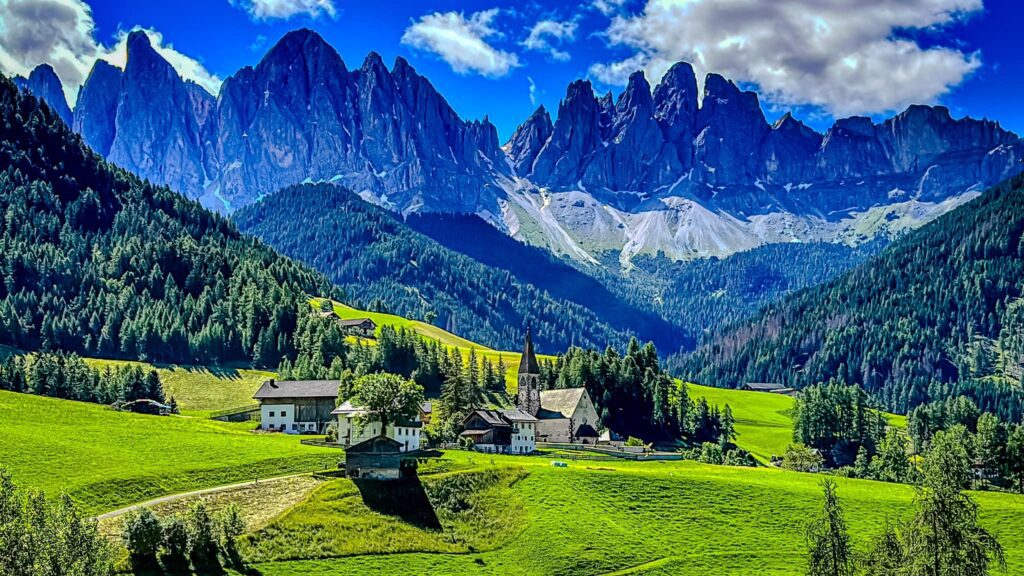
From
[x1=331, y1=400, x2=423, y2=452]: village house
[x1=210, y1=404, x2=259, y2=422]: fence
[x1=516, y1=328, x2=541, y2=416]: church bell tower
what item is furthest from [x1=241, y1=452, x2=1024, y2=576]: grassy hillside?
[x1=210, y1=404, x2=259, y2=422]: fence

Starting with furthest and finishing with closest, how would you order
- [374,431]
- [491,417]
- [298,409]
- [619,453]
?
[298,409], [491,417], [619,453], [374,431]

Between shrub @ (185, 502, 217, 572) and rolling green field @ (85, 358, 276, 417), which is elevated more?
rolling green field @ (85, 358, 276, 417)

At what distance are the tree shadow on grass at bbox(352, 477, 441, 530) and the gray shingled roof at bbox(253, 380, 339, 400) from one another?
47.1 meters

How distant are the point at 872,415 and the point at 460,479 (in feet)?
348

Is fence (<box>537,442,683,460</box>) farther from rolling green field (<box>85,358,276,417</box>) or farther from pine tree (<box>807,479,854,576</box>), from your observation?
pine tree (<box>807,479,854,576</box>)

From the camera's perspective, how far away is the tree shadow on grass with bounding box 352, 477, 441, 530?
290 feet

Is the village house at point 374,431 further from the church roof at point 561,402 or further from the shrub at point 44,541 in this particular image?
the shrub at point 44,541

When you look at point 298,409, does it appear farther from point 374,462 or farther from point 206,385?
point 374,462

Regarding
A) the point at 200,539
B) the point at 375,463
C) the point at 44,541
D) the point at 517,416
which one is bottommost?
the point at 200,539

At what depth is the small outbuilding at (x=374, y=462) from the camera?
9494 centimetres

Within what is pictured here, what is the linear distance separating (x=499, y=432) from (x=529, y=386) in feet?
72.2

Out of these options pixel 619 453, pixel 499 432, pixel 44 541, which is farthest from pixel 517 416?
pixel 44 541

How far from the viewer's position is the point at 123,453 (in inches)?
3858

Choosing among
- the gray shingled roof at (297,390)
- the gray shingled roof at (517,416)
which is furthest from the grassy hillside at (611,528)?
the gray shingled roof at (297,390)
